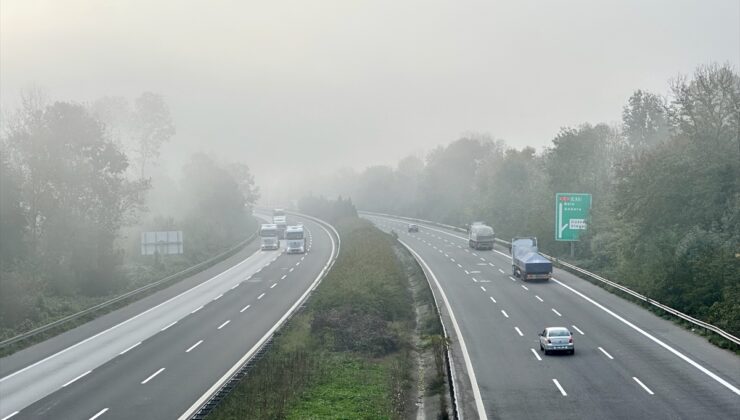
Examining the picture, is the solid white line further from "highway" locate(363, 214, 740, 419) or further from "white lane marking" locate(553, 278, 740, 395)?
"white lane marking" locate(553, 278, 740, 395)

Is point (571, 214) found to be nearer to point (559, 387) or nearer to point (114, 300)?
point (559, 387)

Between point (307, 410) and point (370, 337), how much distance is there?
12.2m

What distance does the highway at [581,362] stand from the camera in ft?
78.0

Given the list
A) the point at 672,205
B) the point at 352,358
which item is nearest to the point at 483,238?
the point at 672,205

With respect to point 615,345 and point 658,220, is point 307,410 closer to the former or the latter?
point 615,345

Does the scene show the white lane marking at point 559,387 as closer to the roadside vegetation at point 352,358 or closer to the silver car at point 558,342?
the roadside vegetation at point 352,358

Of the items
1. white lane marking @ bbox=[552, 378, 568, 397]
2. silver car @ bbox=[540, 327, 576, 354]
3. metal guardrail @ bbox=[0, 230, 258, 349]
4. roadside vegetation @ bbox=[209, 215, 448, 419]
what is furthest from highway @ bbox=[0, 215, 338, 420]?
silver car @ bbox=[540, 327, 576, 354]

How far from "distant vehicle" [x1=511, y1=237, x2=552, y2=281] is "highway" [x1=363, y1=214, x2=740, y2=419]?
2.45 metres

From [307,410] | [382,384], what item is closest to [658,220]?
[382,384]

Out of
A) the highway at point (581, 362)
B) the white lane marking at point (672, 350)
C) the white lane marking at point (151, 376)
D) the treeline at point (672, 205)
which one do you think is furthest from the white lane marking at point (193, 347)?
the treeline at point (672, 205)

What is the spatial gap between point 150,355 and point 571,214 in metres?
40.4

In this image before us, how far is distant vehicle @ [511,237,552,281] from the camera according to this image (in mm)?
55750

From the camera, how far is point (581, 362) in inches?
1200

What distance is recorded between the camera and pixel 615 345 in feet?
110
